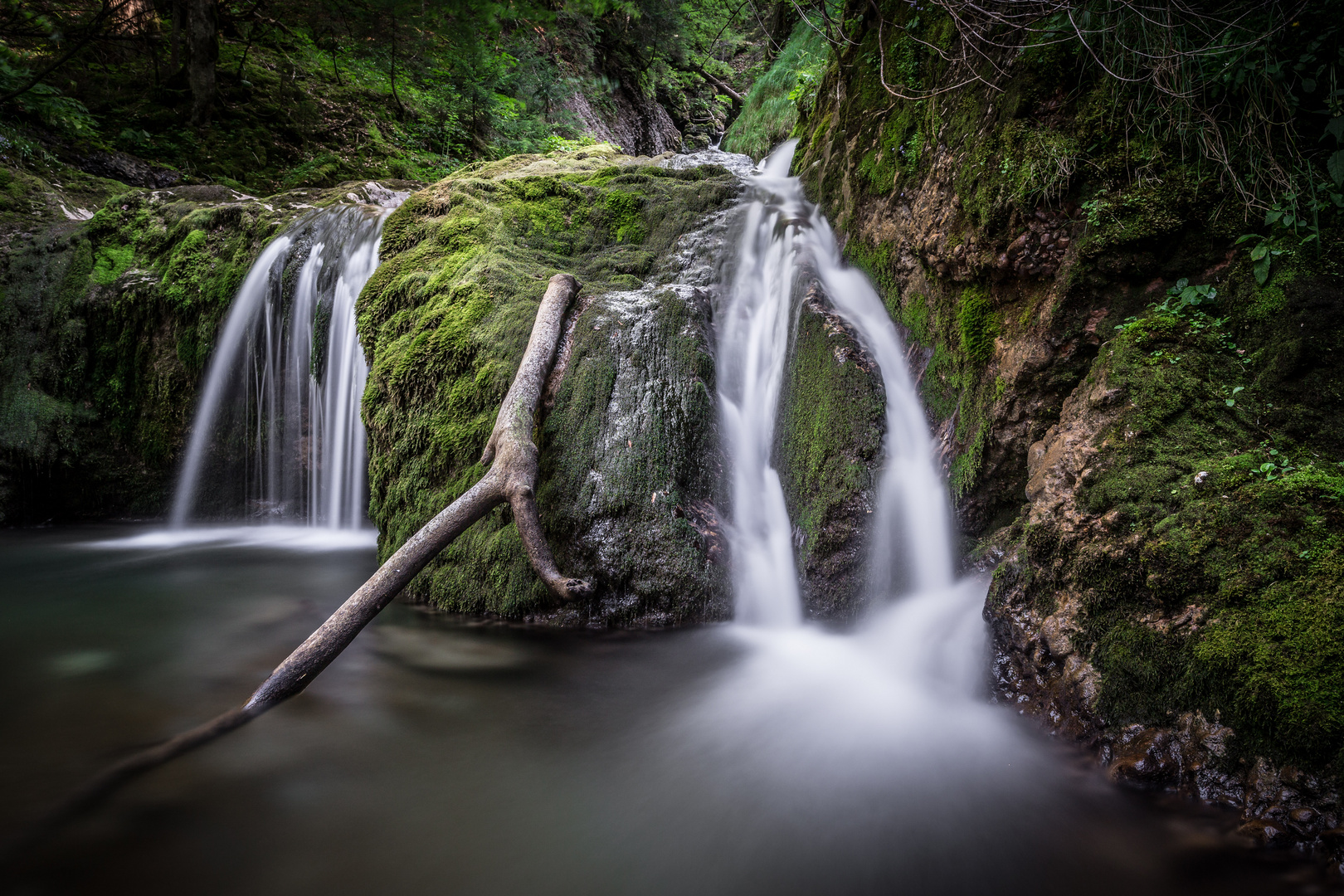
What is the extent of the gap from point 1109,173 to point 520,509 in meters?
3.33

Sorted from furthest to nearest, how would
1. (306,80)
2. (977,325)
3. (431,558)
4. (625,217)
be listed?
(306,80), (625,217), (977,325), (431,558)

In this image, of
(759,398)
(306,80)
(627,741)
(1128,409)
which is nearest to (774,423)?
(759,398)

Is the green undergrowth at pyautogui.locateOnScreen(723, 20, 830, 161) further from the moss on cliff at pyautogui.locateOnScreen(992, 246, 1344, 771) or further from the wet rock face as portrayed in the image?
the moss on cliff at pyautogui.locateOnScreen(992, 246, 1344, 771)

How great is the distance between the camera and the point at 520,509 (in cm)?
334

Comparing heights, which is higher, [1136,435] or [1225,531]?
[1136,435]

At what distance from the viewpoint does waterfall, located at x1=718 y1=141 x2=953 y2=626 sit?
11.7ft

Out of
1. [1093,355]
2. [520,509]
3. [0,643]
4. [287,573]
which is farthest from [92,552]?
[1093,355]

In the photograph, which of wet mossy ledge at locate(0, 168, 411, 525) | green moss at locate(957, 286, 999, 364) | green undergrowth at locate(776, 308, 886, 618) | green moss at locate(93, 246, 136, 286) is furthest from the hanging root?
green moss at locate(93, 246, 136, 286)

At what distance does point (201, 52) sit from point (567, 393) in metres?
9.47

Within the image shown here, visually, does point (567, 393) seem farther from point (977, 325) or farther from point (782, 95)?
point (782, 95)

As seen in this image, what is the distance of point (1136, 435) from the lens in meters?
2.54

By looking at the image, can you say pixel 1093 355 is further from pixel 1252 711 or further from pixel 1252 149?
pixel 1252 711

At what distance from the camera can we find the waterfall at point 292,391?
622 cm

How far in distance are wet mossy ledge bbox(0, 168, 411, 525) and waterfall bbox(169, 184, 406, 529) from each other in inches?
11.0
